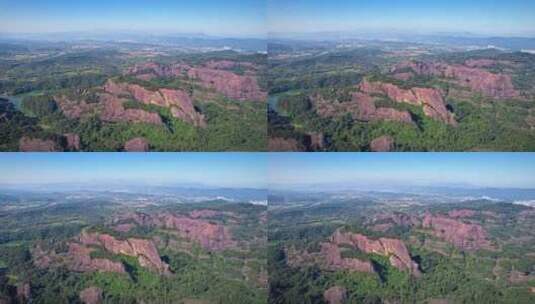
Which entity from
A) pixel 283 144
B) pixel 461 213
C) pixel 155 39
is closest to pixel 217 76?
pixel 155 39

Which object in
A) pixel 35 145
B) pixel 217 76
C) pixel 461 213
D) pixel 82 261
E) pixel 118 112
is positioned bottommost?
pixel 82 261

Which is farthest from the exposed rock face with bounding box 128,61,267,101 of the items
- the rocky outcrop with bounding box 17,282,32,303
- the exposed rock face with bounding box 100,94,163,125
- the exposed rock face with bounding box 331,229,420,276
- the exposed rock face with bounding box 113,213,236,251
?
the rocky outcrop with bounding box 17,282,32,303

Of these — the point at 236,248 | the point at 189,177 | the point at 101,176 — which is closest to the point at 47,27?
the point at 101,176

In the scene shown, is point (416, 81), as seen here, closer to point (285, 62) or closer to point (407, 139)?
point (407, 139)

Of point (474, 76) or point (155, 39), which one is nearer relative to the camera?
point (474, 76)

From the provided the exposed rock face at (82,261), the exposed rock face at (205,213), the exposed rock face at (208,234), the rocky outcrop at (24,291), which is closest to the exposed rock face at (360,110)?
the exposed rock face at (205,213)

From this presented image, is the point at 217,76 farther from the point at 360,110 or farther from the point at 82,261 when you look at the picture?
the point at 82,261
